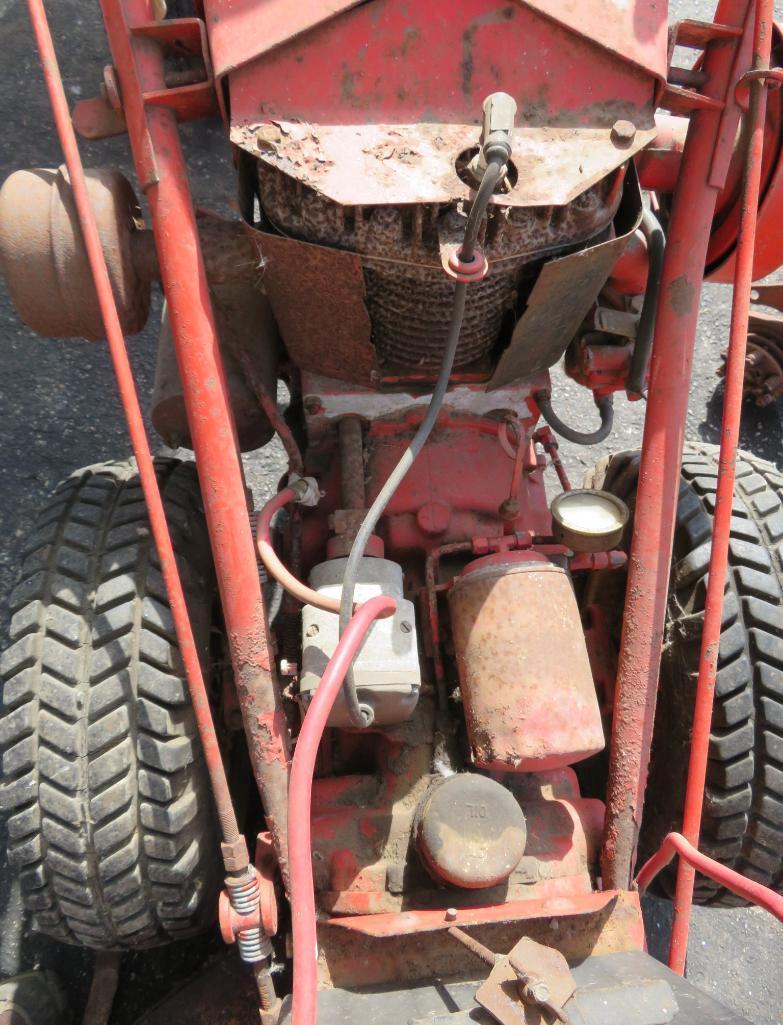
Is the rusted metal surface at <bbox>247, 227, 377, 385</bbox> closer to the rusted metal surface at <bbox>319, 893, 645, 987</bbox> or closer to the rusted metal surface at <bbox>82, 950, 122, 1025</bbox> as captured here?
the rusted metal surface at <bbox>319, 893, 645, 987</bbox>

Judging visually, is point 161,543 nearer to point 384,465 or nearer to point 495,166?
point 384,465

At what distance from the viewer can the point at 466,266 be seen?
51.4 inches

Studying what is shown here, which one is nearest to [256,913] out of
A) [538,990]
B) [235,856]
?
[235,856]

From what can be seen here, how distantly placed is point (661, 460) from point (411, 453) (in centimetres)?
54

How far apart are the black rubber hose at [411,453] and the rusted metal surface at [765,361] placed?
2.43 metres

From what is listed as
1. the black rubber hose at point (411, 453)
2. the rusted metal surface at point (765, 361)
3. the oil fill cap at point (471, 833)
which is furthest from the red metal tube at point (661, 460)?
the rusted metal surface at point (765, 361)

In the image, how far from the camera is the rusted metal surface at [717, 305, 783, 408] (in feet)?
11.3

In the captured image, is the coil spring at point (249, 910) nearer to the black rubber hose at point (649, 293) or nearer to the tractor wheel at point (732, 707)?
the tractor wheel at point (732, 707)

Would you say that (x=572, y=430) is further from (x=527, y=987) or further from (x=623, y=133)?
(x=527, y=987)

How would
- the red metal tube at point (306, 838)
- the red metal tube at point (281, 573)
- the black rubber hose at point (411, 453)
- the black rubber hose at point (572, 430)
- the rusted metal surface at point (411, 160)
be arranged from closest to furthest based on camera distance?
the red metal tube at point (306, 838), the black rubber hose at point (411, 453), the rusted metal surface at point (411, 160), the red metal tube at point (281, 573), the black rubber hose at point (572, 430)

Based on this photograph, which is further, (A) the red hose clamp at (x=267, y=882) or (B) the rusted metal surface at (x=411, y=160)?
(A) the red hose clamp at (x=267, y=882)

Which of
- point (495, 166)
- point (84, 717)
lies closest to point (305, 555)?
→ point (84, 717)

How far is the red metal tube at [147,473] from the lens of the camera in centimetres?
151

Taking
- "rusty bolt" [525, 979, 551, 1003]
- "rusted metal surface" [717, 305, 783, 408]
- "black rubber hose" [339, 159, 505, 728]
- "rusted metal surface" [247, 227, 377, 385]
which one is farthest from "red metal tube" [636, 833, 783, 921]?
"rusted metal surface" [717, 305, 783, 408]
